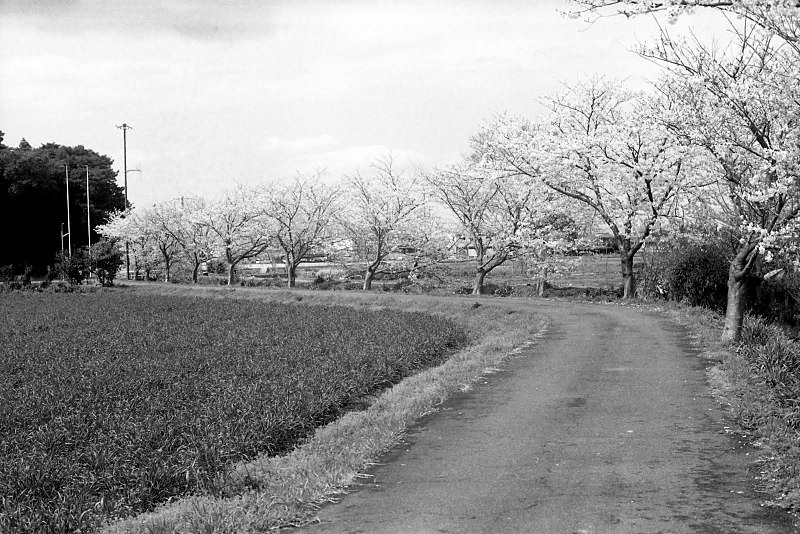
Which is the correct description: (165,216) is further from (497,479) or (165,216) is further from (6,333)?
(497,479)


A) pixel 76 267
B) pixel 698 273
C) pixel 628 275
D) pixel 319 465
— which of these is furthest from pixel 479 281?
pixel 76 267

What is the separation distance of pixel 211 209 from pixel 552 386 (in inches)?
1474

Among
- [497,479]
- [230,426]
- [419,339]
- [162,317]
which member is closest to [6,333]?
[162,317]

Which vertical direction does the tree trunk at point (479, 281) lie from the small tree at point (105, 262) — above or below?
below

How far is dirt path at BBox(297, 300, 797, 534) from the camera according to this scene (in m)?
5.45

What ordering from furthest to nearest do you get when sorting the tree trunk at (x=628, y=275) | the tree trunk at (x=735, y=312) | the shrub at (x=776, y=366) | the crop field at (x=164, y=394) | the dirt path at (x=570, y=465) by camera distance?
the tree trunk at (x=628, y=275) < the tree trunk at (x=735, y=312) < the shrub at (x=776, y=366) < the crop field at (x=164, y=394) < the dirt path at (x=570, y=465)

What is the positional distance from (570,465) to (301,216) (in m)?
33.7

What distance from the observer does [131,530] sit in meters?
5.77

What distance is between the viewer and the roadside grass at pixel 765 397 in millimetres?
6199

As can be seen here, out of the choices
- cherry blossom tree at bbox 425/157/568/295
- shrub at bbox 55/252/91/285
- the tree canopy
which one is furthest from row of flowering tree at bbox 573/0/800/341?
the tree canopy

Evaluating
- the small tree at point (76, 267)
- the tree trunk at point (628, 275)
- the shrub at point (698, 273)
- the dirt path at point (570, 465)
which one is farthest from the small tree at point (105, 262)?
the dirt path at point (570, 465)

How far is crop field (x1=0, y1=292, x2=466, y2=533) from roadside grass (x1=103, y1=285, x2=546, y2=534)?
270 mm

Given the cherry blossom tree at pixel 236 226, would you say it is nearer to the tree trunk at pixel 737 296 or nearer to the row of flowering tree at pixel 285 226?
the row of flowering tree at pixel 285 226

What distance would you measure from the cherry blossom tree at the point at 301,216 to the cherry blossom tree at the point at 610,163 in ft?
48.9
